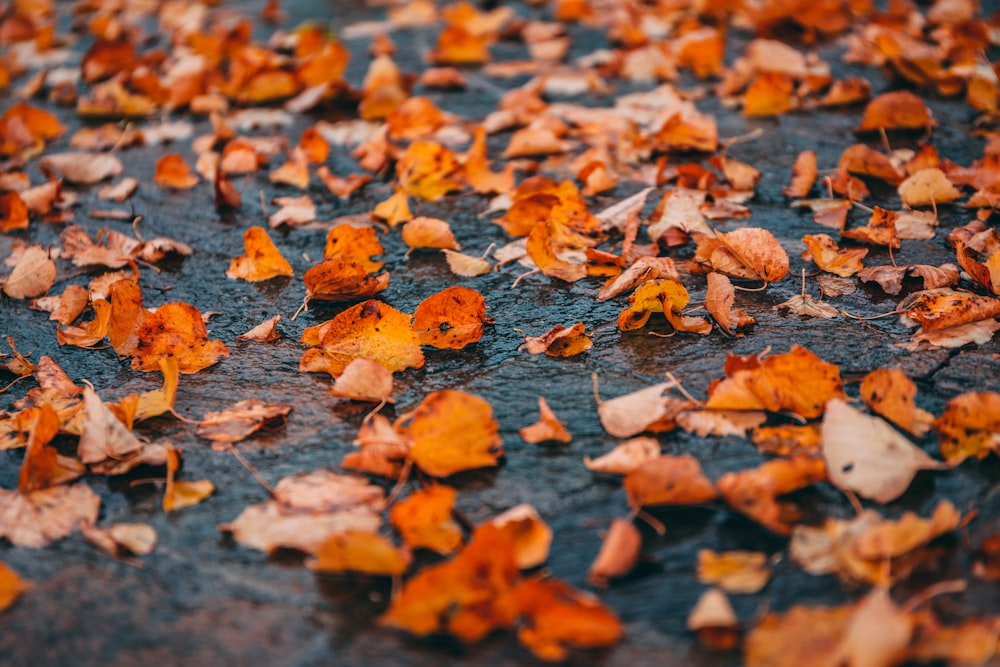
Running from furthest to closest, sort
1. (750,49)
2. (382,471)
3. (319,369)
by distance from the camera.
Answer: (750,49) < (319,369) < (382,471)

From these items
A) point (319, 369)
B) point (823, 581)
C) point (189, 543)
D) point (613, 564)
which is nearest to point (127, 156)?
point (319, 369)

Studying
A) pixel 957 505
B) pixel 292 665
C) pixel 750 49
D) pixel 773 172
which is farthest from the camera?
pixel 750 49

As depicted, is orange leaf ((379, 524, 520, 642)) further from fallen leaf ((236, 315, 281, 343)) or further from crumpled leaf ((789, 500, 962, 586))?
fallen leaf ((236, 315, 281, 343))

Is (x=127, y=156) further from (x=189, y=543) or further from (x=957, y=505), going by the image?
(x=957, y=505)

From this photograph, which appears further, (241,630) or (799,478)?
(799,478)

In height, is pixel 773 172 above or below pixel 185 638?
below

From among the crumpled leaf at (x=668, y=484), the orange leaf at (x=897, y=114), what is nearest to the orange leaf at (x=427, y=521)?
the crumpled leaf at (x=668, y=484)

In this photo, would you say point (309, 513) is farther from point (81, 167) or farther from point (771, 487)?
point (81, 167)
